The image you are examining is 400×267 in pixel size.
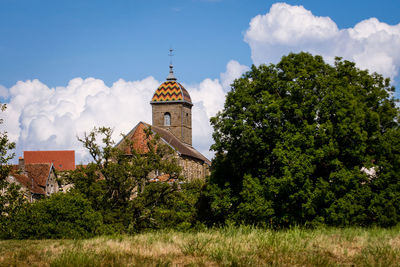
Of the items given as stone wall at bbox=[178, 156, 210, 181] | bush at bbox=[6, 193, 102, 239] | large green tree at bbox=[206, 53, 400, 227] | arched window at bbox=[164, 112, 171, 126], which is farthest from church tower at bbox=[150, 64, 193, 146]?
bush at bbox=[6, 193, 102, 239]

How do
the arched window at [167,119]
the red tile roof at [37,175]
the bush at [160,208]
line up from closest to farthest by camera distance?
the bush at [160,208], the red tile roof at [37,175], the arched window at [167,119]

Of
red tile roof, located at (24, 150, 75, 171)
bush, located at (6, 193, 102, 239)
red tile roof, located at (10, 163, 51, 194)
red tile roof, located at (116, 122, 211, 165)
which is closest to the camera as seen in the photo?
bush, located at (6, 193, 102, 239)

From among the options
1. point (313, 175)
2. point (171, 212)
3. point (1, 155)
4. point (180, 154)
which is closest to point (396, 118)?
point (313, 175)

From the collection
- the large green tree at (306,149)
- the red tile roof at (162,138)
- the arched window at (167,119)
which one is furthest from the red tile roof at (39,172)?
the large green tree at (306,149)

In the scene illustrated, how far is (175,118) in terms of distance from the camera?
7650cm

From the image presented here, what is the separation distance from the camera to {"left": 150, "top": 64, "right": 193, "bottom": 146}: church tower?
2997 inches

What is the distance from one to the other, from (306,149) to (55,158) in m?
74.6

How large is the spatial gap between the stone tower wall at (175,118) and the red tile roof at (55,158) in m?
26.0

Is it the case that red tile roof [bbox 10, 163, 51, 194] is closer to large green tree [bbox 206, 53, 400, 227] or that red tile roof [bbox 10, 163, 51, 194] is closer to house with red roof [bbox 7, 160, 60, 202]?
house with red roof [bbox 7, 160, 60, 202]

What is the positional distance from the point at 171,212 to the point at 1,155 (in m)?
17.9

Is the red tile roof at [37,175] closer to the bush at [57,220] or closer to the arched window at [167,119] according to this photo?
the arched window at [167,119]

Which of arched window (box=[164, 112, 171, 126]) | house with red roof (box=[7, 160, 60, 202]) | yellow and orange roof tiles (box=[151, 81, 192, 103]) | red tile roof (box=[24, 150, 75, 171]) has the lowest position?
house with red roof (box=[7, 160, 60, 202])

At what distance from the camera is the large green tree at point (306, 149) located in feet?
95.3

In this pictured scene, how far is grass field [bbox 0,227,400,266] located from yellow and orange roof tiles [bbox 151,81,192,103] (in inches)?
2613
